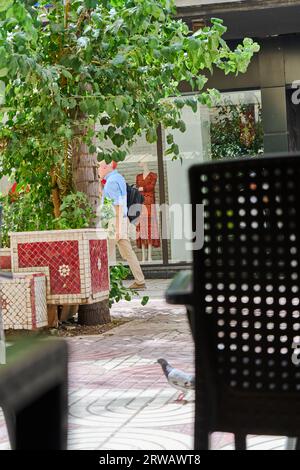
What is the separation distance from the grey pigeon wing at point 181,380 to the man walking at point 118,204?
630cm

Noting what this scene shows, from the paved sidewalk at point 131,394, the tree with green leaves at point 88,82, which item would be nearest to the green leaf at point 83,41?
the tree with green leaves at point 88,82

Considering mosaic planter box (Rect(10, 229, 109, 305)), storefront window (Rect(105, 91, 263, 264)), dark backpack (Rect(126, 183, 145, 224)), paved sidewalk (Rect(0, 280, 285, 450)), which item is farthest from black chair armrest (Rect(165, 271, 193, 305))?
storefront window (Rect(105, 91, 263, 264))

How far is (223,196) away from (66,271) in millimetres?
5407

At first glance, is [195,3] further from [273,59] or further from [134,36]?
[134,36]

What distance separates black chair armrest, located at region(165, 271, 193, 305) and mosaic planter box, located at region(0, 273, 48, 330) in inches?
194

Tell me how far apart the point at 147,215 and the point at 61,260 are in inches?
265

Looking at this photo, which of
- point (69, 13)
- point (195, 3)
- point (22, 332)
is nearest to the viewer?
point (22, 332)

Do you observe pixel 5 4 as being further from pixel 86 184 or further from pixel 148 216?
pixel 148 216

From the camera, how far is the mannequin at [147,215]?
46.0ft

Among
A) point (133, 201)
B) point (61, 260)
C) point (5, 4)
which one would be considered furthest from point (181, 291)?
point (133, 201)

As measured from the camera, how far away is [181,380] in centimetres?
378

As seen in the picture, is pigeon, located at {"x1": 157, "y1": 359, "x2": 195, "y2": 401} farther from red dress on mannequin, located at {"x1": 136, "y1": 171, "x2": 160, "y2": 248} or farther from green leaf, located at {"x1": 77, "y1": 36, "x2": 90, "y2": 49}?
red dress on mannequin, located at {"x1": 136, "y1": 171, "x2": 160, "y2": 248}

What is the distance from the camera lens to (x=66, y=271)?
24.4 feet

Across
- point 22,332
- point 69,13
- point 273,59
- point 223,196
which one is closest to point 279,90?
point 273,59
